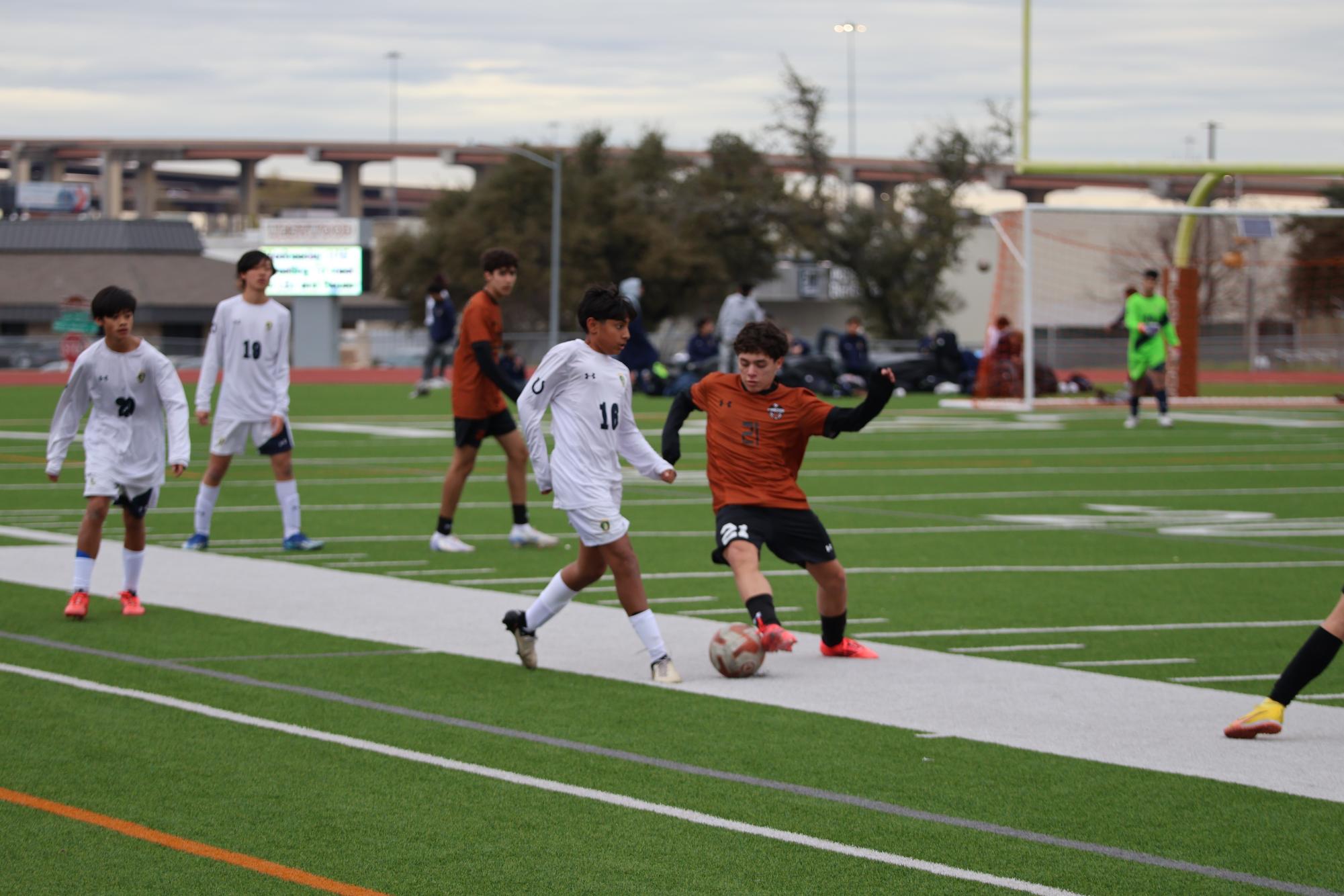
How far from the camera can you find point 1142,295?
2436 centimetres

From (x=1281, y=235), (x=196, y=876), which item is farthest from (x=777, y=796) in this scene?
(x=1281, y=235)

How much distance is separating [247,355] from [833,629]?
548 cm

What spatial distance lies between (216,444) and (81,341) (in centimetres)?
4006

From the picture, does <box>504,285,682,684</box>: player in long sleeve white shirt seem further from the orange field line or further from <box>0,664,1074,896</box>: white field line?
the orange field line

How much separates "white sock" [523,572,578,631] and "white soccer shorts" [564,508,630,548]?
33 cm

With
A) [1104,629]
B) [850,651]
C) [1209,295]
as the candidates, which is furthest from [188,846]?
[1209,295]

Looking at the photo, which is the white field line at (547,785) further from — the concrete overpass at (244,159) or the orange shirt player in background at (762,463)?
the concrete overpass at (244,159)

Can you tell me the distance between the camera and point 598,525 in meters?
7.54

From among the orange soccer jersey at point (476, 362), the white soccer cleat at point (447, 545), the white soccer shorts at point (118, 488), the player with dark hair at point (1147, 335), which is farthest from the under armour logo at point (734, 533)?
the player with dark hair at point (1147, 335)

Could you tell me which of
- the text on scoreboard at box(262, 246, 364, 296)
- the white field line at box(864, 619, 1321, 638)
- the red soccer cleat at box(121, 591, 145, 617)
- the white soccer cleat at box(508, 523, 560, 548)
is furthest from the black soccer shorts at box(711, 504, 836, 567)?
the text on scoreboard at box(262, 246, 364, 296)

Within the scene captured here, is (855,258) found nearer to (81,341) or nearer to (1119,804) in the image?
(81,341)

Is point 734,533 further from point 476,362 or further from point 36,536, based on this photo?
point 36,536

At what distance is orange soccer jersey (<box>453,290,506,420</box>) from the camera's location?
1168cm

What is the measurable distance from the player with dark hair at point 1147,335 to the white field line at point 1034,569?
12735 millimetres
